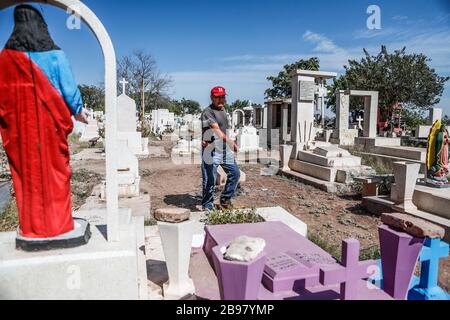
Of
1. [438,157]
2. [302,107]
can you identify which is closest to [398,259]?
[438,157]

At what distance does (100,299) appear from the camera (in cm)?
203

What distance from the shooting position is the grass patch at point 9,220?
4.35 m

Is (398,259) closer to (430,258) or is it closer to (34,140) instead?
(430,258)

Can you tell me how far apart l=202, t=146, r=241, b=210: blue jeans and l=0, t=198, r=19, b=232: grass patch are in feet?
8.19

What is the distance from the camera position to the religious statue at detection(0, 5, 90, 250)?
2.00 metres

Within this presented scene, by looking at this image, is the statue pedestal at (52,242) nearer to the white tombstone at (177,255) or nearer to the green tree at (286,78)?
the white tombstone at (177,255)

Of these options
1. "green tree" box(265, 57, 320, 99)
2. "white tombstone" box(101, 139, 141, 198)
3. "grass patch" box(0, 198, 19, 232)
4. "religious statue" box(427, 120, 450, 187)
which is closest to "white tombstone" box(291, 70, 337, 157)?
"religious statue" box(427, 120, 450, 187)

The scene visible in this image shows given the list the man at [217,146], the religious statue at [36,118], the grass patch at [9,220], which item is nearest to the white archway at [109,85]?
the religious statue at [36,118]

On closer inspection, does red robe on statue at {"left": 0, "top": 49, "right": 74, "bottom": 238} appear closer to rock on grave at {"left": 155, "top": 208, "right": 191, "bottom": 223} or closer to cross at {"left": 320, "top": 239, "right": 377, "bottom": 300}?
rock on grave at {"left": 155, "top": 208, "right": 191, "bottom": 223}

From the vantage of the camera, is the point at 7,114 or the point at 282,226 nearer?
the point at 7,114

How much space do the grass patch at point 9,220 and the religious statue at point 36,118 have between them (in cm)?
270
